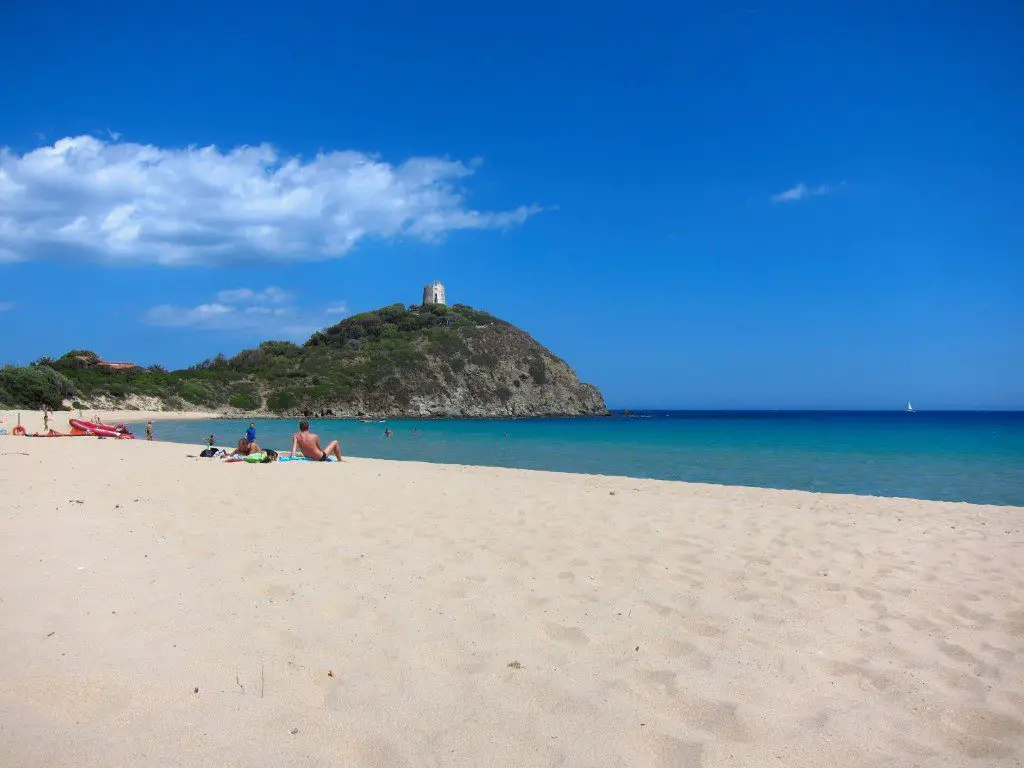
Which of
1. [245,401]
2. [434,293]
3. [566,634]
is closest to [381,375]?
[245,401]

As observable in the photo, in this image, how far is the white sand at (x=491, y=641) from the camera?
109 inches

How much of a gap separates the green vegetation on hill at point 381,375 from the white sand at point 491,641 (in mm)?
65128

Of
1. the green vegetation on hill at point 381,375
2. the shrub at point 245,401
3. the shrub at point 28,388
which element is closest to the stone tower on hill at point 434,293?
the green vegetation on hill at point 381,375

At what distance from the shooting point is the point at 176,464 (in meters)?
12.8

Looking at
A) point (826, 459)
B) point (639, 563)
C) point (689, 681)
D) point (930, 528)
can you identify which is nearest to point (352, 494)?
point (639, 563)

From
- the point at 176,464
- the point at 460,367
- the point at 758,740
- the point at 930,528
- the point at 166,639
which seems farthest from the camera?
the point at 460,367

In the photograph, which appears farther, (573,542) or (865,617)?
(573,542)

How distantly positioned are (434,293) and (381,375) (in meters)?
44.3

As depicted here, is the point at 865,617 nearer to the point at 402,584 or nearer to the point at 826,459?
the point at 402,584

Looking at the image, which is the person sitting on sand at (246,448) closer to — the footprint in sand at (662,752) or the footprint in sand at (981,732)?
the footprint in sand at (662,752)

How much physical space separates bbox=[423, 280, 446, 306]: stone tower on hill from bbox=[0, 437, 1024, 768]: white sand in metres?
124

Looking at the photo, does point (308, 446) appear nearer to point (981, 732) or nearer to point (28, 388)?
point (981, 732)

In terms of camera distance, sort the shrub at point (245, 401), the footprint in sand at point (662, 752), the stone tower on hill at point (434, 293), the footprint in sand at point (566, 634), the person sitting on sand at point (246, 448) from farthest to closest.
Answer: the stone tower on hill at point (434, 293)
the shrub at point (245, 401)
the person sitting on sand at point (246, 448)
the footprint in sand at point (566, 634)
the footprint in sand at point (662, 752)

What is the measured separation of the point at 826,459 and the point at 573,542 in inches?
803
